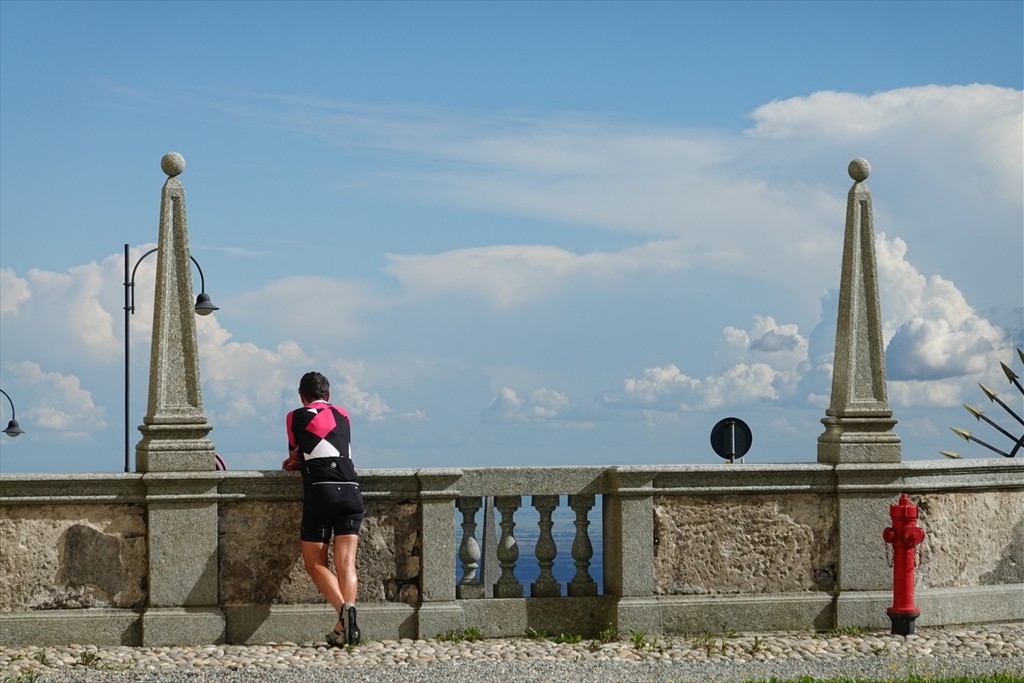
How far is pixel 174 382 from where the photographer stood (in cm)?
902

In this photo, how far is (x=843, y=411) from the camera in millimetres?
9680

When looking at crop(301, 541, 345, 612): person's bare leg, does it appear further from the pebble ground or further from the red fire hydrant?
the red fire hydrant

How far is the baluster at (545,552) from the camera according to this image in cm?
930

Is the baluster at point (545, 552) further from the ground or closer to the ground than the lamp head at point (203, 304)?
closer to the ground

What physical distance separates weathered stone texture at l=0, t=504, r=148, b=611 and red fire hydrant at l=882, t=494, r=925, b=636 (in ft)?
17.8

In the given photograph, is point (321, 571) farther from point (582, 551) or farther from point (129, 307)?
point (129, 307)

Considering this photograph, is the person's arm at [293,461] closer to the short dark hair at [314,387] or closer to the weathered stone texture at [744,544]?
the short dark hair at [314,387]

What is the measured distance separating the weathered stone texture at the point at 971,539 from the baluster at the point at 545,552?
2835 mm

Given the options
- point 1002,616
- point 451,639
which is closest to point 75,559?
point 451,639

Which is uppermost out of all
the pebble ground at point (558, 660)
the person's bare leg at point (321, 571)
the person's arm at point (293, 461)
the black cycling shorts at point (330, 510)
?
the person's arm at point (293, 461)

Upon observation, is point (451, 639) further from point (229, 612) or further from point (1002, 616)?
point (1002, 616)

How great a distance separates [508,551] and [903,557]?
9.43ft

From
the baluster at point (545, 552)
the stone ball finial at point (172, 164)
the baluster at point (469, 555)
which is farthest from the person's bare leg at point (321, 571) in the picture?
the stone ball finial at point (172, 164)

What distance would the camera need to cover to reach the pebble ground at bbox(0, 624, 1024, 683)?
752cm
